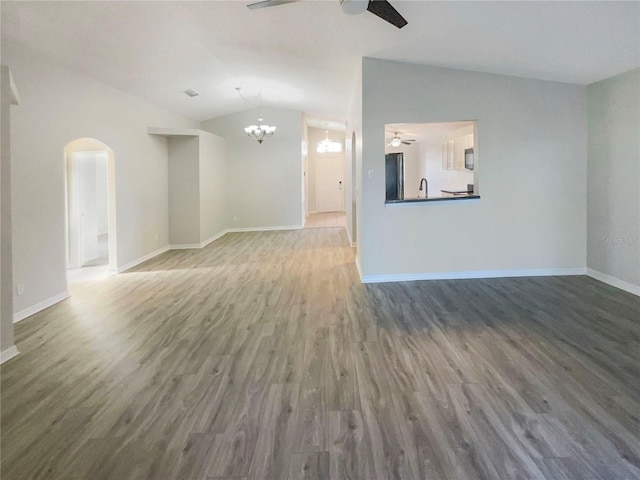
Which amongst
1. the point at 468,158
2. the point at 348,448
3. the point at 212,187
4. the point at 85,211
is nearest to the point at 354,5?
the point at 348,448

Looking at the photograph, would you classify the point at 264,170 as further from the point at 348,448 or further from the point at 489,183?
the point at 348,448

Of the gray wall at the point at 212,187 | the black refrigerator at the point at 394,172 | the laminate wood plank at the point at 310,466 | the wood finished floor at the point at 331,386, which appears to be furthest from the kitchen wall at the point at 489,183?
the gray wall at the point at 212,187

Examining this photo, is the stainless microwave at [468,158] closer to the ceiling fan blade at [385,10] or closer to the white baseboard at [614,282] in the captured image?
the white baseboard at [614,282]

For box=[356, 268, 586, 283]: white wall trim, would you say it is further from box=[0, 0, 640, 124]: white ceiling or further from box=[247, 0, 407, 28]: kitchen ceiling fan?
box=[247, 0, 407, 28]: kitchen ceiling fan

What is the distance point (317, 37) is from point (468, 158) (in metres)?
3.98

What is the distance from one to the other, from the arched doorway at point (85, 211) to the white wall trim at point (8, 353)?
2705 mm

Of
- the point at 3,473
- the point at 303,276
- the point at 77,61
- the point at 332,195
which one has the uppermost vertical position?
the point at 77,61

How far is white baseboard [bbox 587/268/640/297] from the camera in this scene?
172 inches

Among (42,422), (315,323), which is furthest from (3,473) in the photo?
(315,323)

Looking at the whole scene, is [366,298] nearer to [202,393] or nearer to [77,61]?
[202,393]

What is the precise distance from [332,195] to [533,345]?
11.8 metres

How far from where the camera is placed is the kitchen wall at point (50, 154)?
3.99 metres

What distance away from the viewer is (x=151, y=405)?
7.72 ft

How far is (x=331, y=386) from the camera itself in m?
2.54
